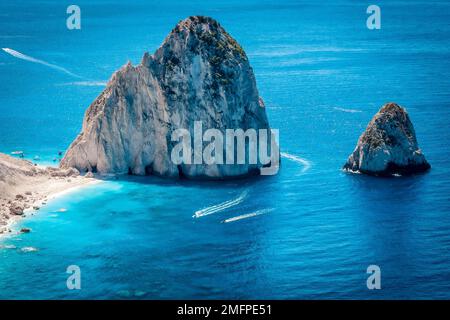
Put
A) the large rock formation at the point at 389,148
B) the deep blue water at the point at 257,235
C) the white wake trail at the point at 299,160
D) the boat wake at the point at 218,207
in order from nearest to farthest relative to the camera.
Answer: the deep blue water at the point at 257,235 → the boat wake at the point at 218,207 → the large rock formation at the point at 389,148 → the white wake trail at the point at 299,160

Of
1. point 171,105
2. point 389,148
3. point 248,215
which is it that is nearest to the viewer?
point 248,215

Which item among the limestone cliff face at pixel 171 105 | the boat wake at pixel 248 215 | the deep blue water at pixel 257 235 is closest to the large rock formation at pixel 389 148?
the deep blue water at pixel 257 235

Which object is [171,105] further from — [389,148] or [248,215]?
[389,148]

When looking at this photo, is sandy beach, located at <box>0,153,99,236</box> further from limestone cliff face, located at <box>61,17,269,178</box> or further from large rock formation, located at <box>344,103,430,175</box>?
large rock formation, located at <box>344,103,430,175</box>

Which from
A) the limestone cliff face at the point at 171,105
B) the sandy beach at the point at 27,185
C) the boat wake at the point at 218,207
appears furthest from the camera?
the limestone cliff face at the point at 171,105

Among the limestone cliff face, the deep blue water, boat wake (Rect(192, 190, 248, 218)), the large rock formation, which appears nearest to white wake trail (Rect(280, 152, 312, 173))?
the deep blue water

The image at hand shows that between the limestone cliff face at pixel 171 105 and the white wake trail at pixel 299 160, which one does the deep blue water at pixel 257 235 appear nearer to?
the white wake trail at pixel 299 160

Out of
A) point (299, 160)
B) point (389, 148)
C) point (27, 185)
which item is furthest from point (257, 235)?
point (27, 185)
